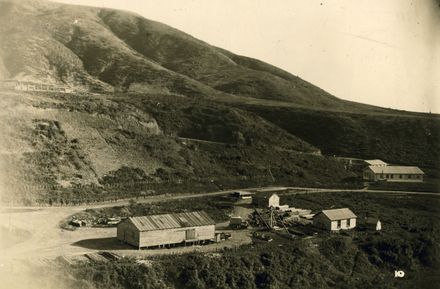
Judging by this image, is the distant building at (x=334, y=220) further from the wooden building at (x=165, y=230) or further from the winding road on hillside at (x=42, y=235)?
the wooden building at (x=165, y=230)

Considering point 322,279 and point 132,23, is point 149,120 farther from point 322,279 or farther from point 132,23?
point 132,23

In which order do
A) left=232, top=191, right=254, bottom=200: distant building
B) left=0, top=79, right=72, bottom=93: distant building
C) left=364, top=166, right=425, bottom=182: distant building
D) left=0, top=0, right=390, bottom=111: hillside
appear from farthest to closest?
left=0, top=0, right=390, bottom=111: hillside, left=0, top=79, right=72, bottom=93: distant building, left=364, top=166, right=425, bottom=182: distant building, left=232, top=191, right=254, bottom=200: distant building

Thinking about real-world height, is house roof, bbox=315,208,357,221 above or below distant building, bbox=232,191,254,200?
below

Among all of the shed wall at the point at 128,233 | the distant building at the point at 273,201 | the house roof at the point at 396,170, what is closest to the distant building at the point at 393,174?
the house roof at the point at 396,170

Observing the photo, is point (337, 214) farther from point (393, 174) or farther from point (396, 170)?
point (396, 170)

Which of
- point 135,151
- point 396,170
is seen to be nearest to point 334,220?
point 135,151

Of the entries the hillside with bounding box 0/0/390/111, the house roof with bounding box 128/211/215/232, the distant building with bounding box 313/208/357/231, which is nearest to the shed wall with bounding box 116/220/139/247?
the house roof with bounding box 128/211/215/232

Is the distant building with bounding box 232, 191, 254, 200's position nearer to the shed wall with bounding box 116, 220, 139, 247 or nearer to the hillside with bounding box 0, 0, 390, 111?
the shed wall with bounding box 116, 220, 139, 247

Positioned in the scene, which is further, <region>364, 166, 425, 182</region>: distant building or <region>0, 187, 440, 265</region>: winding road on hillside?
<region>364, 166, 425, 182</region>: distant building
